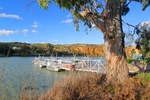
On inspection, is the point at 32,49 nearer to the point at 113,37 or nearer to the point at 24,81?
the point at 113,37

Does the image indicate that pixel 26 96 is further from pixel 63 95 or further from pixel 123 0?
pixel 123 0

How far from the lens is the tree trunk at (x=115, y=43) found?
9531 mm

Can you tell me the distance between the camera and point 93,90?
7.63 m

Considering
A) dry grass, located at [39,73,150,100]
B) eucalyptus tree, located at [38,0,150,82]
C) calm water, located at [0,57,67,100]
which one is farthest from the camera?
eucalyptus tree, located at [38,0,150,82]

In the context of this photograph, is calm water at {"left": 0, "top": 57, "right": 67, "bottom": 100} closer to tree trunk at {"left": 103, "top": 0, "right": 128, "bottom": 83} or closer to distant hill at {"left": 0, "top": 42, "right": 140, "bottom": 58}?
distant hill at {"left": 0, "top": 42, "right": 140, "bottom": 58}

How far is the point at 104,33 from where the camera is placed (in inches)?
383

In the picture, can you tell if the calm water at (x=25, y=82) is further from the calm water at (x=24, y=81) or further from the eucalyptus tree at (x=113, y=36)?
the eucalyptus tree at (x=113, y=36)

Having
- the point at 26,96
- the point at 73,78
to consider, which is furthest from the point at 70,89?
the point at 26,96

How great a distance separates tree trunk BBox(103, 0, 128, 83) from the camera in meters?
9.53

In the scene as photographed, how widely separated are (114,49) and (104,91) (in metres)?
2.01

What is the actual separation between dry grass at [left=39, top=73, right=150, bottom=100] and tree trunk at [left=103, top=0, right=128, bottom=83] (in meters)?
0.42

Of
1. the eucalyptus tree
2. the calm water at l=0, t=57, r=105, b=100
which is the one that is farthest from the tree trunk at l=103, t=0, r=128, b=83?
the calm water at l=0, t=57, r=105, b=100

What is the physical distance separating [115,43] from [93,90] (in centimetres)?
254

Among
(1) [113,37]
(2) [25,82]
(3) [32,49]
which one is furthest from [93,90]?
(3) [32,49]
